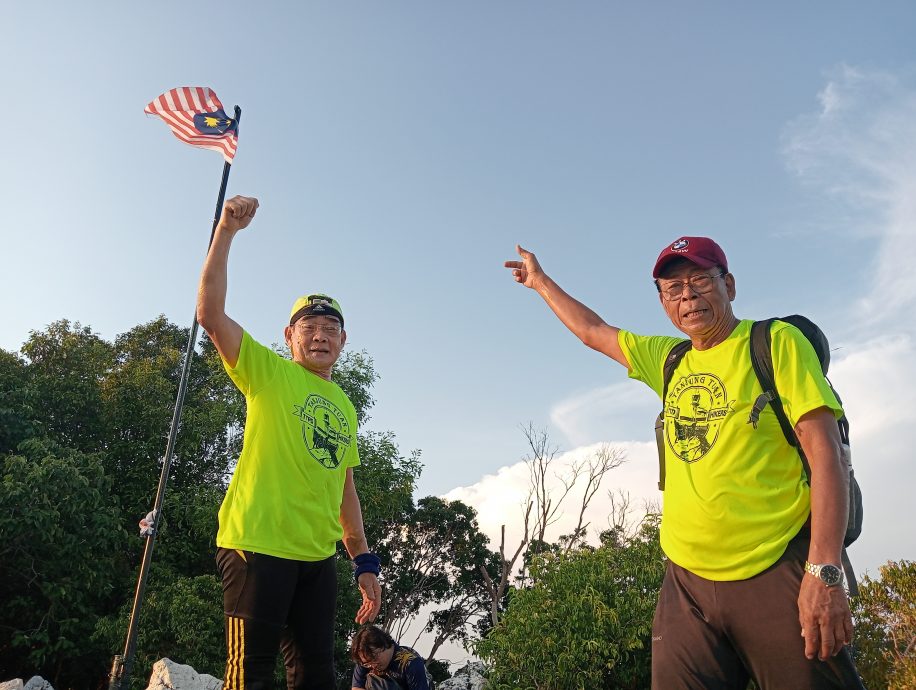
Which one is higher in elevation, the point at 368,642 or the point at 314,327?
the point at 314,327

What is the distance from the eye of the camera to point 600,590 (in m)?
13.1

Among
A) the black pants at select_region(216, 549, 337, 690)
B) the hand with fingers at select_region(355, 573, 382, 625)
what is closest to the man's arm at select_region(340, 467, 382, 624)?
the hand with fingers at select_region(355, 573, 382, 625)

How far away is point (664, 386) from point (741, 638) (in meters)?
0.94

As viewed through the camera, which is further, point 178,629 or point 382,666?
point 178,629

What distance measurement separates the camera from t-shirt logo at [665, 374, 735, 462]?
2.44m

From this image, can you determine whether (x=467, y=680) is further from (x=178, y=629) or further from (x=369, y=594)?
(x=369, y=594)

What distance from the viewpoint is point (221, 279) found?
9.95 feet

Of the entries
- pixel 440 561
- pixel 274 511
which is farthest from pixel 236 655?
pixel 440 561

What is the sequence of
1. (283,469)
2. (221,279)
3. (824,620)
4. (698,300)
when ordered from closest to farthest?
(824,620), (698,300), (221,279), (283,469)

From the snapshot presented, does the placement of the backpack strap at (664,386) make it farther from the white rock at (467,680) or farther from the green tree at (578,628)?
the white rock at (467,680)

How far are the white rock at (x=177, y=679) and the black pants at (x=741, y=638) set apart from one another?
32.1ft

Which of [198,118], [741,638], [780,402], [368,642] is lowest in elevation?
[368,642]

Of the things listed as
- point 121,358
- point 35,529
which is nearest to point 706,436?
point 35,529

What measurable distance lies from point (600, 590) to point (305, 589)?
11054 mm
